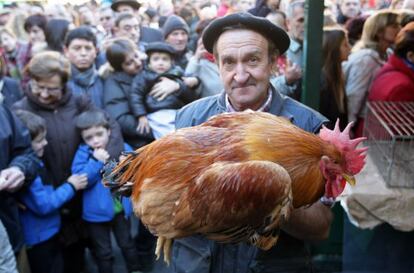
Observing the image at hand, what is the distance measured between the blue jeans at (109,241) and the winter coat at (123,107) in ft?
2.22

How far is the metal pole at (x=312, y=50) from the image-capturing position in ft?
10.1

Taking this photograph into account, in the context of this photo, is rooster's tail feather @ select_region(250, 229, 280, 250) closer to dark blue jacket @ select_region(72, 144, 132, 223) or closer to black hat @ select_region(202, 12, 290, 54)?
black hat @ select_region(202, 12, 290, 54)

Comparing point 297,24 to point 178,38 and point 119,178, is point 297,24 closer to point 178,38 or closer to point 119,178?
point 178,38

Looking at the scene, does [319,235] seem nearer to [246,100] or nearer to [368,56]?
[246,100]

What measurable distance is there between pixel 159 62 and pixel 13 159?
1665mm

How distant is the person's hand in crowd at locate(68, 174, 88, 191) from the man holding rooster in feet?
5.26

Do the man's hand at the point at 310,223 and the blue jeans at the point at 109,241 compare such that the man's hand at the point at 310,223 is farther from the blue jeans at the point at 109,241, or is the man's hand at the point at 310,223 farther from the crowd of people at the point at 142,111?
the blue jeans at the point at 109,241

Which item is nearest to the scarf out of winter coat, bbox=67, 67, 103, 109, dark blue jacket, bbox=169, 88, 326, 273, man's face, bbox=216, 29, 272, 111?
winter coat, bbox=67, 67, 103, 109

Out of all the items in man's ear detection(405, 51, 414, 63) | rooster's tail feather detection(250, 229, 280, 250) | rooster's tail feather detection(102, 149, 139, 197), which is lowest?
man's ear detection(405, 51, 414, 63)

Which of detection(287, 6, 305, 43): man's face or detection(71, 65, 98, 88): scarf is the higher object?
detection(287, 6, 305, 43): man's face

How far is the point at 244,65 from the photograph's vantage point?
5.87ft

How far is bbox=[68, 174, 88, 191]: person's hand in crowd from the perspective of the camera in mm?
3312

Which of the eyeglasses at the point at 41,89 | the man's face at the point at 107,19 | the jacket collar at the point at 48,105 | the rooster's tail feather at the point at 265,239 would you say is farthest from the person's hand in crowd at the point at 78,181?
the man's face at the point at 107,19

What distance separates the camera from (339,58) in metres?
3.93
